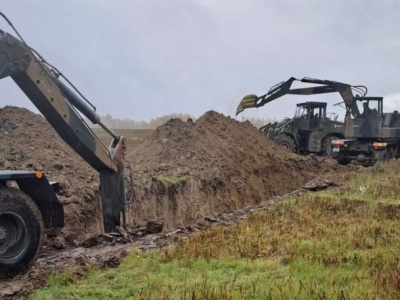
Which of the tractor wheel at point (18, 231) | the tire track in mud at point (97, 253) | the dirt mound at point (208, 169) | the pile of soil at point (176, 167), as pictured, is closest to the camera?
the tire track in mud at point (97, 253)

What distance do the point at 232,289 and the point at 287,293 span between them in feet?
1.69

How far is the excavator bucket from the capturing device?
26.6 metres

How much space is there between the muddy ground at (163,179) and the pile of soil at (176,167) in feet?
0.09

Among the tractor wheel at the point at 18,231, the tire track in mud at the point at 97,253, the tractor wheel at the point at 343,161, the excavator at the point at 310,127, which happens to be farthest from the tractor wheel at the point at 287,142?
the tractor wheel at the point at 18,231

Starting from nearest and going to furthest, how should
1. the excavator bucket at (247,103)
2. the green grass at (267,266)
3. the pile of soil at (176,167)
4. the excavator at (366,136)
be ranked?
the green grass at (267,266) → the pile of soil at (176,167) → the excavator at (366,136) → the excavator bucket at (247,103)

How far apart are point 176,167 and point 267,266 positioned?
30.0 feet

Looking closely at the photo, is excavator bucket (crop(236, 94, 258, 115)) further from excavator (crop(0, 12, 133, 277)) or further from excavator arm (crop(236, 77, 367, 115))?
excavator (crop(0, 12, 133, 277))

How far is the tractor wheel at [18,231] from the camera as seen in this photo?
5.62 m

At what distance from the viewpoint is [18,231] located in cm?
575

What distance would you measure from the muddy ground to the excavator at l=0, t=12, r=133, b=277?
1.16ft

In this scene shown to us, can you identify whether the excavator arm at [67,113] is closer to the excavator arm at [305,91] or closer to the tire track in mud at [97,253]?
the tire track in mud at [97,253]

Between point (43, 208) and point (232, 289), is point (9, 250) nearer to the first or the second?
point (43, 208)

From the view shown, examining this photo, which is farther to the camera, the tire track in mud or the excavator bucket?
the excavator bucket

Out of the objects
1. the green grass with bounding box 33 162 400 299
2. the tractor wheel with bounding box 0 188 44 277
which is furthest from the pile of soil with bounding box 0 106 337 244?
the green grass with bounding box 33 162 400 299
